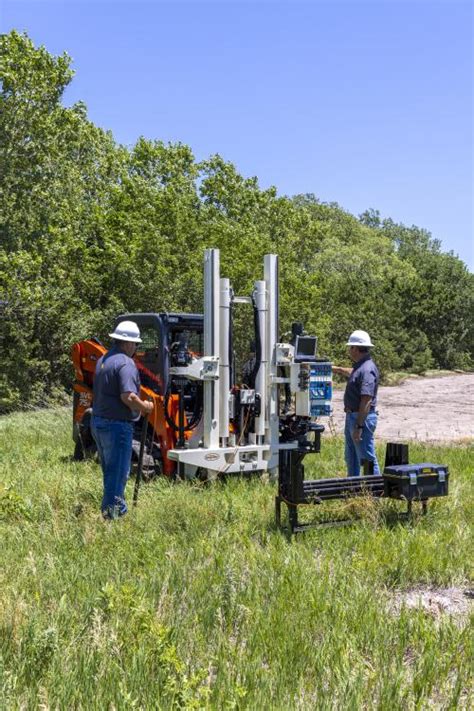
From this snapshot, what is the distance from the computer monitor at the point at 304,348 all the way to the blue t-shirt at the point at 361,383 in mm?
526

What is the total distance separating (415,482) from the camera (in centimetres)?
656

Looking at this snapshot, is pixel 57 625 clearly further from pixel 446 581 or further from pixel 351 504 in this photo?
pixel 351 504

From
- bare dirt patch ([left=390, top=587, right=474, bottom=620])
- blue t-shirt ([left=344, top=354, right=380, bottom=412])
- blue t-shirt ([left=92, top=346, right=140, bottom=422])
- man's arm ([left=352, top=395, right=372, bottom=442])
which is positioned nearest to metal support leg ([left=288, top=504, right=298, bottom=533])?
bare dirt patch ([left=390, top=587, right=474, bottom=620])

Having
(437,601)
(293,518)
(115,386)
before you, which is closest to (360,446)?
(293,518)

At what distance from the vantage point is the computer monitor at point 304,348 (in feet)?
27.8

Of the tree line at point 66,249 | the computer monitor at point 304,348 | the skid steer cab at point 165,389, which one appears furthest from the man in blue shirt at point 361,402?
the tree line at point 66,249

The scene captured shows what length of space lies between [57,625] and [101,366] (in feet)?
11.0

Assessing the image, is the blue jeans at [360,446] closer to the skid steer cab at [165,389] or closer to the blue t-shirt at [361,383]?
the blue t-shirt at [361,383]

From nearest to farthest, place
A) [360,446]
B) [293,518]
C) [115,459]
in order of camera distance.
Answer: [293,518]
[115,459]
[360,446]

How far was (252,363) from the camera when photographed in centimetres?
908

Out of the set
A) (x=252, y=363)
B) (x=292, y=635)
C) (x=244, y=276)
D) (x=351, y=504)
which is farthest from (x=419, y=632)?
(x=244, y=276)

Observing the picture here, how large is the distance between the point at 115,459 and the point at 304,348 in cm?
268

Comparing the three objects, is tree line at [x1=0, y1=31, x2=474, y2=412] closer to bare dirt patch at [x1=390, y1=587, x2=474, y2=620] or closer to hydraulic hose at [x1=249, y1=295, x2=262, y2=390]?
hydraulic hose at [x1=249, y1=295, x2=262, y2=390]

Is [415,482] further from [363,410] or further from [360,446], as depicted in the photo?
[360,446]
